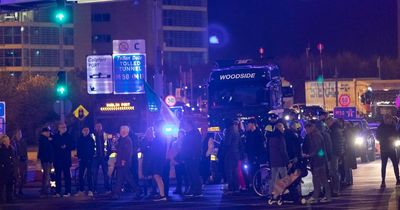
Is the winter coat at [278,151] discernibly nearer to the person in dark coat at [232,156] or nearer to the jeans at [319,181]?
the jeans at [319,181]

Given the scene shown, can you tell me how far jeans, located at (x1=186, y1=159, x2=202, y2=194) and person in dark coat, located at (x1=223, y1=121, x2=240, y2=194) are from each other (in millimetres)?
854

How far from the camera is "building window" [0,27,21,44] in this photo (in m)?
118

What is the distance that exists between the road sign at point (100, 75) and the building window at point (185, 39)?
325 feet

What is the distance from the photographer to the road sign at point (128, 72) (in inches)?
1500

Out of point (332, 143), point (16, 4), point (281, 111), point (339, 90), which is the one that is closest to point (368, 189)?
point (332, 143)

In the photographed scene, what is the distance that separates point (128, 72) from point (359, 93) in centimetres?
3503

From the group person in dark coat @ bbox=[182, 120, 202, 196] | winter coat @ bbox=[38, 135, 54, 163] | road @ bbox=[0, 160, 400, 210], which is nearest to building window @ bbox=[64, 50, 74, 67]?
road @ bbox=[0, 160, 400, 210]

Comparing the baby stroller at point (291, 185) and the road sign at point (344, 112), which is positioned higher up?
the road sign at point (344, 112)

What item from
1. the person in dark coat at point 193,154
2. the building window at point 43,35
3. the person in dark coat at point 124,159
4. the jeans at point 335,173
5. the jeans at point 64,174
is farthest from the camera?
the building window at point 43,35

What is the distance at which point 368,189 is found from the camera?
974 inches

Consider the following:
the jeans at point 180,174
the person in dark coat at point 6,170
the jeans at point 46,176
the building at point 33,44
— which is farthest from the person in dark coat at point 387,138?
the building at point 33,44

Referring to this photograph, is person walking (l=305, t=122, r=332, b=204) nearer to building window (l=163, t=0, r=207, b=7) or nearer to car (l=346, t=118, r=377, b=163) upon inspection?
car (l=346, t=118, r=377, b=163)

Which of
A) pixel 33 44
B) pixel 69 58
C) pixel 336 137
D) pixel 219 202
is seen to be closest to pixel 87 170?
pixel 219 202

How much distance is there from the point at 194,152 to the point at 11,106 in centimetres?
4973
